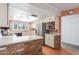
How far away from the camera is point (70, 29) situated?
4.92 feet

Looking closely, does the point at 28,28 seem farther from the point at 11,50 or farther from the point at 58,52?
the point at 58,52

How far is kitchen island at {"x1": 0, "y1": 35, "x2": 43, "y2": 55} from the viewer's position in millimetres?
1405

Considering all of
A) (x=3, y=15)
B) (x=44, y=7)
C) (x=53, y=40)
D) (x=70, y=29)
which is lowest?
(x=53, y=40)

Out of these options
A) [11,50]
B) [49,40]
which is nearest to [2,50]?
[11,50]

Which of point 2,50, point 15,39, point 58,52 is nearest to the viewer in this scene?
point 2,50

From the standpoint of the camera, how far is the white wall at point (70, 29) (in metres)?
1.44

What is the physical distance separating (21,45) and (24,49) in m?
0.08

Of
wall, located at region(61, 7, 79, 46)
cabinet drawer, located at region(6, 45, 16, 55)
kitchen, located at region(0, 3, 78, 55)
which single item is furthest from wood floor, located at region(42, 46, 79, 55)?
cabinet drawer, located at region(6, 45, 16, 55)

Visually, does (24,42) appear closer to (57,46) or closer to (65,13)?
(57,46)

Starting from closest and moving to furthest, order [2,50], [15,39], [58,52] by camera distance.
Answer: [2,50] < [58,52] < [15,39]

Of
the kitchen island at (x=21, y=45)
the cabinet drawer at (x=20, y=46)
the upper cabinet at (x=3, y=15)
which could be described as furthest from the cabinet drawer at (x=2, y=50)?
the upper cabinet at (x=3, y=15)

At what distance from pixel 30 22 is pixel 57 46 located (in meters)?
0.55
